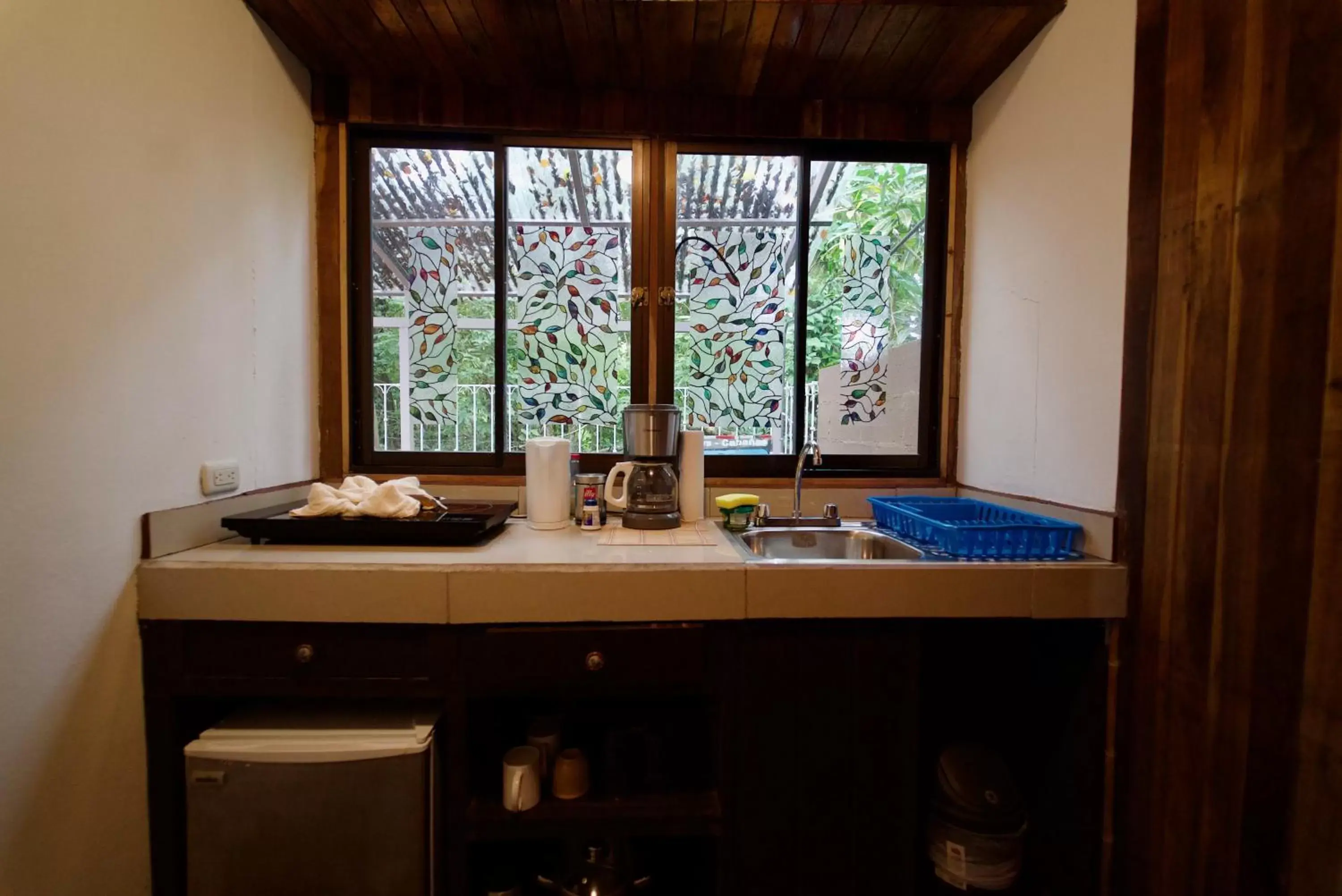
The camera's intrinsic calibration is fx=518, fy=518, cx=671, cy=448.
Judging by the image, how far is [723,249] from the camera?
1.66 metres

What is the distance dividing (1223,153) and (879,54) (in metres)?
0.82

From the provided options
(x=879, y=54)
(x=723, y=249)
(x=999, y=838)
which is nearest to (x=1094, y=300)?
(x=879, y=54)

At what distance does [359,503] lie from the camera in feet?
3.95

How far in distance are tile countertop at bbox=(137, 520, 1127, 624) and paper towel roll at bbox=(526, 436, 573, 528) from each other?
1.01ft

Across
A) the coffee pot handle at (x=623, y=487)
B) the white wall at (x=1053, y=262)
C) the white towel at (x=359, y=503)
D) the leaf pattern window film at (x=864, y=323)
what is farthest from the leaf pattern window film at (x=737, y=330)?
the white towel at (x=359, y=503)

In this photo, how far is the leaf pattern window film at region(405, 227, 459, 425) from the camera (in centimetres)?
162

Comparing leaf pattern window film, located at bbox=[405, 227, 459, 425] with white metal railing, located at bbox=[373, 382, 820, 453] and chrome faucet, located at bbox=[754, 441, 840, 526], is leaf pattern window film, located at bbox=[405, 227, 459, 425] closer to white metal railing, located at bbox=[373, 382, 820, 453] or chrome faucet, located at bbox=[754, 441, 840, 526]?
white metal railing, located at bbox=[373, 382, 820, 453]

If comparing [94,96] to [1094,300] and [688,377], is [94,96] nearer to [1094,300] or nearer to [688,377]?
[688,377]

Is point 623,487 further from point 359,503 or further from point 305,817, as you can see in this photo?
point 305,817

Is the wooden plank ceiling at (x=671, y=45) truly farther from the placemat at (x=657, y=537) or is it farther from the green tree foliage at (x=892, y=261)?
the placemat at (x=657, y=537)

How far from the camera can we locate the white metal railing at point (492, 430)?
1629 millimetres

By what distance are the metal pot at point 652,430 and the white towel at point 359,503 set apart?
570 mm

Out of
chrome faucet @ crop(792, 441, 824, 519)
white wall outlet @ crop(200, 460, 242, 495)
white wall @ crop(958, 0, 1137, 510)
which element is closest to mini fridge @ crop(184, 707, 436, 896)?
white wall outlet @ crop(200, 460, 242, 495)

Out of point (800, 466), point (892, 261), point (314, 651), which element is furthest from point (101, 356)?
point (892, 261)
